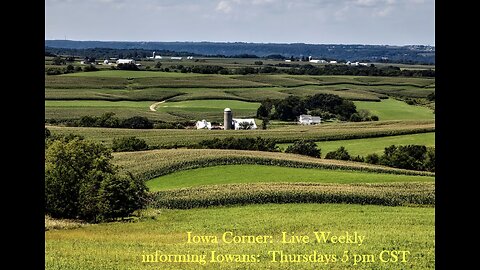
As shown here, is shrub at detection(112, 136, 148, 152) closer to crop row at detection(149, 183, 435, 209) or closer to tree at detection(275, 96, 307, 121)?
crop row at detection(149, 183, 435, 209)

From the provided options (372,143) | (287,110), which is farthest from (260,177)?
(287,110)

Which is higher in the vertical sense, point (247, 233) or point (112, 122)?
point (112, 122)

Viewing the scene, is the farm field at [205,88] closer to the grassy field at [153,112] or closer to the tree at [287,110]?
the grassy field at [153,112]

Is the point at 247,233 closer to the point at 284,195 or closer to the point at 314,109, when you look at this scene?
the point at 284,195

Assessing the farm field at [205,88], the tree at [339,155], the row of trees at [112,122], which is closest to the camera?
the tree at [339,155]

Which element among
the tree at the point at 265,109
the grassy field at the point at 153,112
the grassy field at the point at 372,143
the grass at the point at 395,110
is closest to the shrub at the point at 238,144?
the grassy field at the point at 372,143
